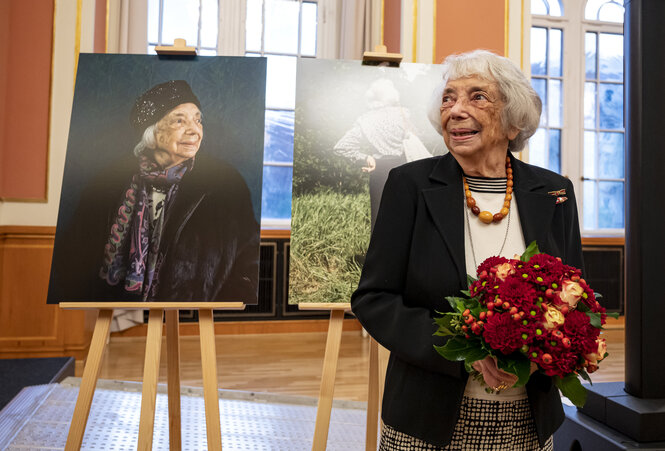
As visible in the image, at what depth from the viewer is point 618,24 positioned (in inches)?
236

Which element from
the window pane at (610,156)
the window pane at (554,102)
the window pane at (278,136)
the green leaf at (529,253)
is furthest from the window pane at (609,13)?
the green leaf at (529,253)

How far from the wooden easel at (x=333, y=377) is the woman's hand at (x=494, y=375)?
3.00 ft

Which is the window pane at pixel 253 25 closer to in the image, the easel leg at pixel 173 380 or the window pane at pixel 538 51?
the window pane at pixel 538 51

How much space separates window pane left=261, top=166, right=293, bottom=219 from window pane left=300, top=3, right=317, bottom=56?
121 cm

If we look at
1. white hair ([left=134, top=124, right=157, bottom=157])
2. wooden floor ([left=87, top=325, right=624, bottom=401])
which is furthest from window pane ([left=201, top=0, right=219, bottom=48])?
white hair ([left=134, top=124, right=157, bottom=157])

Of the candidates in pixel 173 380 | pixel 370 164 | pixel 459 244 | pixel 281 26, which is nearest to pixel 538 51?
pixel 281 26

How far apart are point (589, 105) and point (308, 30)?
10.5ft

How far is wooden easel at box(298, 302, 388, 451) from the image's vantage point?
6.15 ft

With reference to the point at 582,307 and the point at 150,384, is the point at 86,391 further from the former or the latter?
the point at 582,307

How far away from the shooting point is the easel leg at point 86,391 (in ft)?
5.81

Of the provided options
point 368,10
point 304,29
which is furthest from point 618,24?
point 304,29

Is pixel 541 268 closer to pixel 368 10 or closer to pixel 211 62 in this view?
pixel 211 62

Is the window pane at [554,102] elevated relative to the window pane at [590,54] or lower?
lower

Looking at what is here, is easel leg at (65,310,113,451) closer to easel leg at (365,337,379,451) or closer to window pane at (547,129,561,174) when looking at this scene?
easel leg at (365,337,379,451)
